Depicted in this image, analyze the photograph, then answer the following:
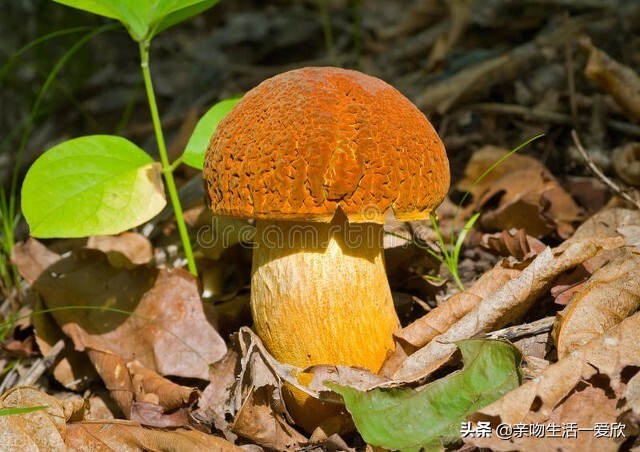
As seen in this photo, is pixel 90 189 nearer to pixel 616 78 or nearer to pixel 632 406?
pixel 632 406

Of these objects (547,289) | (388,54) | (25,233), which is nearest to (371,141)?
(547,289)

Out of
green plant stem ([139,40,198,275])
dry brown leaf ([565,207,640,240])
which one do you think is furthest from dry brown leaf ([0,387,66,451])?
dry brown leaf ([565,207,640,240])

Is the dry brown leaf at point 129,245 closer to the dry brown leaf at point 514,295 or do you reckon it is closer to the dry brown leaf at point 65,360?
the dry brown leaf at point 65,360

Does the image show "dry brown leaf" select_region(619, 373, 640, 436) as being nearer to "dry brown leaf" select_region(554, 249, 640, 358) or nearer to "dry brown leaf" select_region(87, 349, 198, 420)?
"dry brown leaf" select_region(554, 249, 640, 358)

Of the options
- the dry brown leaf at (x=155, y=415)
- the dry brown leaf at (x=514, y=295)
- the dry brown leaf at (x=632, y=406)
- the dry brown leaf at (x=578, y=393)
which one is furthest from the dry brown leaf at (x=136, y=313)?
the dry brown leaf at (x=632, y=406)

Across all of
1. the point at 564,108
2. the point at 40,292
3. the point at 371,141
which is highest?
the point at 371,141

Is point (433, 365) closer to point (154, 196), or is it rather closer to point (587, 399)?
point (587, 399)
